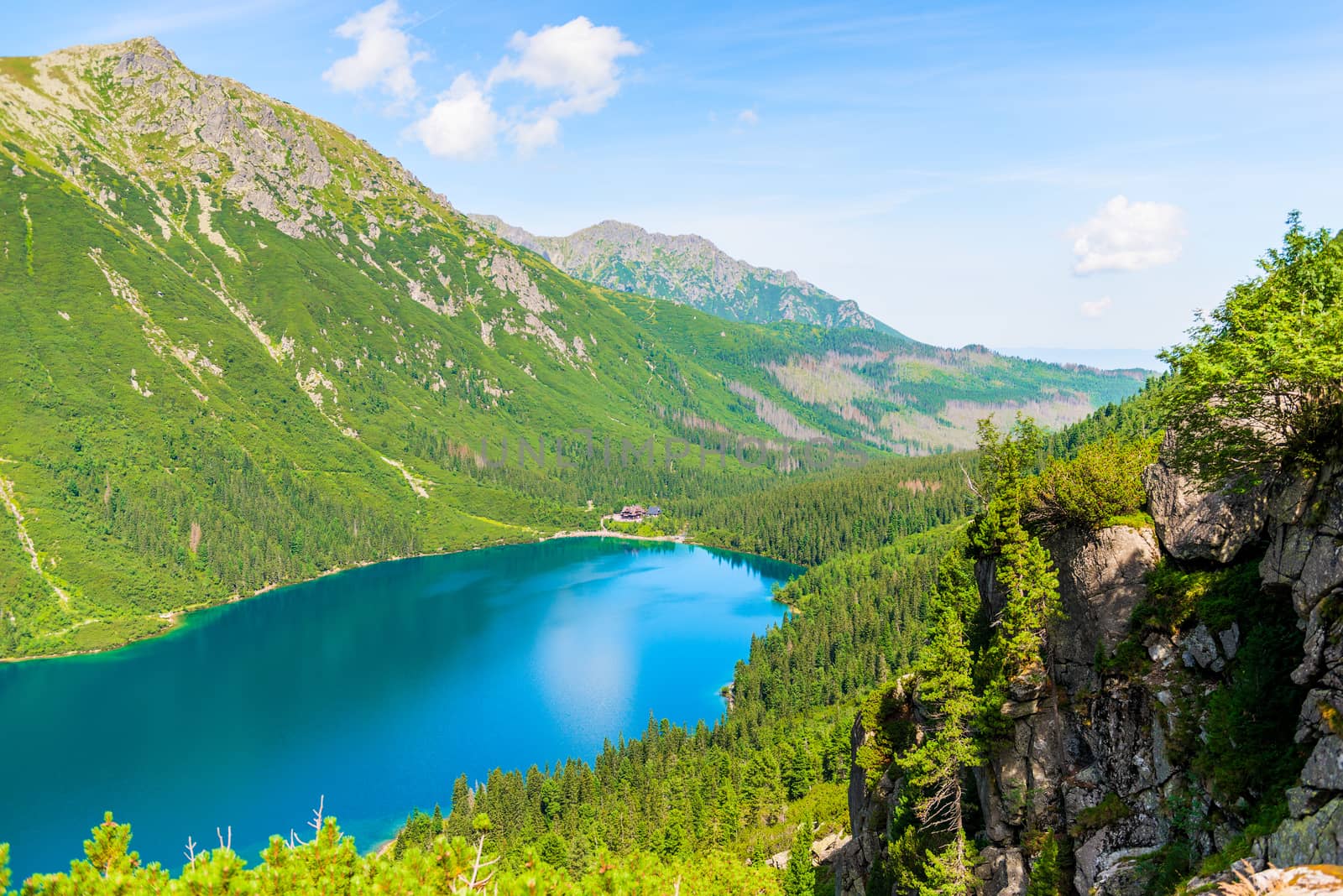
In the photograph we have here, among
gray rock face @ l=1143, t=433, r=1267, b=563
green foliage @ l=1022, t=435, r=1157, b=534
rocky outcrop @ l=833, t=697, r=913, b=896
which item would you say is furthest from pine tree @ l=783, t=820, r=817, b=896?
gray rock face @ l=1143, t=433, r=1267, b=563

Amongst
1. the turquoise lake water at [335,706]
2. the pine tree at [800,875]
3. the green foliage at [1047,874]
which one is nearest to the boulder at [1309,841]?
the green foliage at [1047,874]

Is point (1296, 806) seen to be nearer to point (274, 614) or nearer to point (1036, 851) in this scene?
point (1036, 851)

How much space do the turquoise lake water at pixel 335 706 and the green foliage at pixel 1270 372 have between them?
85.8 meters

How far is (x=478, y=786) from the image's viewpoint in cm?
8088

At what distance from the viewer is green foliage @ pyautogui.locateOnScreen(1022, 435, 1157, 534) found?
89.0ft

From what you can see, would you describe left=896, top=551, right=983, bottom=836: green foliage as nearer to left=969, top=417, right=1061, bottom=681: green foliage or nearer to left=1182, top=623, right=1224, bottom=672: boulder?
left=969, top=417, right=1061, bottom=681: green foliage

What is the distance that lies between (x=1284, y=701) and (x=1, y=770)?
447 ft

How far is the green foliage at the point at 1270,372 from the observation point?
18031mm

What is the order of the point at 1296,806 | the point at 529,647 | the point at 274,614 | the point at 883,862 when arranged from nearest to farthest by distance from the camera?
1. the point at 1296,806
2. the point at 883,862
3. the point at 529,647
4. the point at 274,614

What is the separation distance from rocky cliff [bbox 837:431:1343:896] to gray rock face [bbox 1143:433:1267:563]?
0.05 meters

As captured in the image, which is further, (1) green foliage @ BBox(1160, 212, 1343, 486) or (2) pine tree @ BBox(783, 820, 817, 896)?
(2) pine tree @ BBox(783, 820, 817, 896)

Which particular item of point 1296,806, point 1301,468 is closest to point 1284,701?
point 1296,806

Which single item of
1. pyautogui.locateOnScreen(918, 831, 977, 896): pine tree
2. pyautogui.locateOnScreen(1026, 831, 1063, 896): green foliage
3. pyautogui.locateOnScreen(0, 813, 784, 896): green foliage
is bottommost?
pyautogui.locateOnScreen(918, 831, 977, 896): pine tree

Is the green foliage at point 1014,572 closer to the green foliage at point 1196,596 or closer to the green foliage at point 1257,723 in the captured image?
the green foliage at point 1196,596
